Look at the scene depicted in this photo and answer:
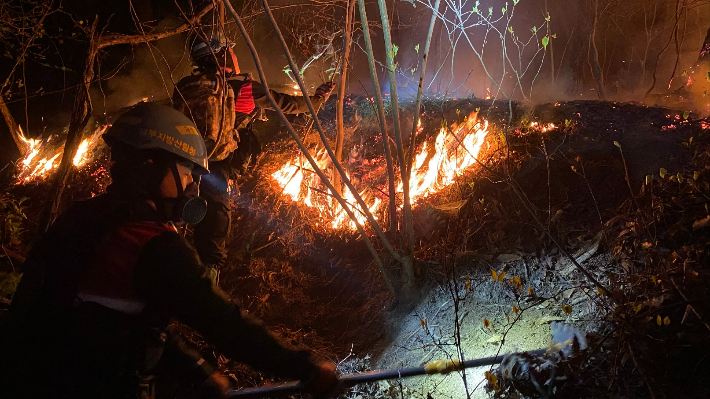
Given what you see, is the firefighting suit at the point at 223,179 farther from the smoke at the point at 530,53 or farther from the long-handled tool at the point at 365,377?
the smoke at the point at 530,53

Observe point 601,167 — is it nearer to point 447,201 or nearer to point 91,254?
point 447,201

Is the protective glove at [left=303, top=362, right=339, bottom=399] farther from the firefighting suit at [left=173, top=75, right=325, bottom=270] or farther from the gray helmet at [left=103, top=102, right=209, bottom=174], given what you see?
the firefighting suit at [left=173, top=75, right=325, bottom=270]

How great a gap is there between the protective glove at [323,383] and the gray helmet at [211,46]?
3759mm

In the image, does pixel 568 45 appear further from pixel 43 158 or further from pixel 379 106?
pixel 43 158

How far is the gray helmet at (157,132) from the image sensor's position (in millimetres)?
2133

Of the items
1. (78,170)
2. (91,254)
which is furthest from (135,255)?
(78,170)

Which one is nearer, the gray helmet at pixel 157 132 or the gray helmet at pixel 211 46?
the gray helmet at pixel 157 132

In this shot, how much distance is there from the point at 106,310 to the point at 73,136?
415 cm

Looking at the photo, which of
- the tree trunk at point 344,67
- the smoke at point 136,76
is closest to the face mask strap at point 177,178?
the tree trunk at point 344,67

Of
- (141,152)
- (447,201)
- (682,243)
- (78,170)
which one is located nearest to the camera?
(141,152)

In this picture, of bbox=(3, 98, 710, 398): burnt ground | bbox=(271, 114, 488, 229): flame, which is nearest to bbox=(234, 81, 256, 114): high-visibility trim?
bbox=(271, 114, 488, 229): flame

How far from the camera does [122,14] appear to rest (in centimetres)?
1020

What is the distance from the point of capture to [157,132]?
2188 mm

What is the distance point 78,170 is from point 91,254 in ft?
23.6
